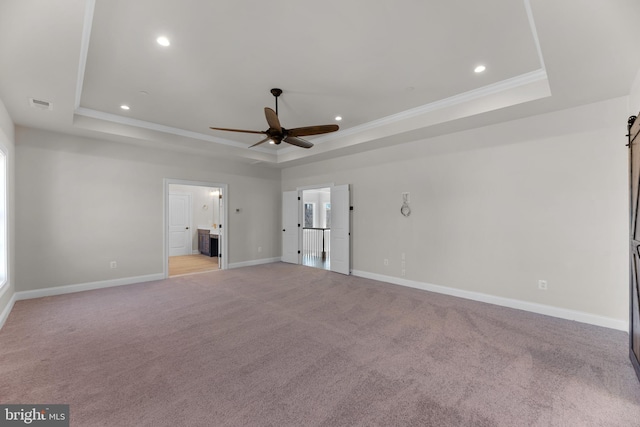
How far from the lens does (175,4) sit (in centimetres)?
217

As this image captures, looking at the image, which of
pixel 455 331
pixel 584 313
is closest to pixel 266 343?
pixel 455 331

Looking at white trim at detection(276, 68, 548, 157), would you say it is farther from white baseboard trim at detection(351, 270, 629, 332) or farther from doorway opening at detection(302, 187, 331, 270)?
white baseboard trim at detection(351, 270, 629, 332)

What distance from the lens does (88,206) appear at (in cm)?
492

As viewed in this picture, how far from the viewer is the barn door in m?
2.35

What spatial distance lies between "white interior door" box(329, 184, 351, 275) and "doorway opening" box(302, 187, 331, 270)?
1.67 ft

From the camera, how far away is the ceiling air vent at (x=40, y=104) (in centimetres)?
337

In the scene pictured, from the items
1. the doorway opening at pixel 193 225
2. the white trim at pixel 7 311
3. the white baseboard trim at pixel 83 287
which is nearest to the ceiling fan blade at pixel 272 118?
the white trim at pixel 7 311

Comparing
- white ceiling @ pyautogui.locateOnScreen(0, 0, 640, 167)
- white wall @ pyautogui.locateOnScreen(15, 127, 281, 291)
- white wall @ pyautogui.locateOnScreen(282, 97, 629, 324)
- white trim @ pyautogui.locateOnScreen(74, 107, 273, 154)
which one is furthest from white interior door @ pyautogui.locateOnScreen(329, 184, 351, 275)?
white wall @ pyautogui.locateOnScreen(15, 127, 281, 291)

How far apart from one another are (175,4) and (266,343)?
3.20m

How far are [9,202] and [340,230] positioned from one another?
553 cm

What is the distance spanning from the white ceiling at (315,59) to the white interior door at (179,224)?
15.3ft

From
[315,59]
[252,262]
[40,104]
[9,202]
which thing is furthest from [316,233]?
[40,104]

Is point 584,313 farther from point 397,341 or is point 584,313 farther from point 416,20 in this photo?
point 416,20

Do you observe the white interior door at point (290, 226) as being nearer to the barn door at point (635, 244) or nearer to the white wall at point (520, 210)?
the white wall at point (520, 210)
